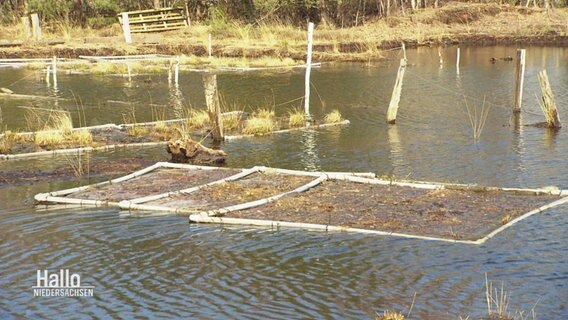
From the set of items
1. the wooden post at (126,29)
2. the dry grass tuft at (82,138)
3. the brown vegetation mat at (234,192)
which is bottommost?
the brown vegetation mat at (234,192)

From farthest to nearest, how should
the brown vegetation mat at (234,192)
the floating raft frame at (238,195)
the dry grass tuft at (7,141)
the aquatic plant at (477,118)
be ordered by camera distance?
the aquatic plant at (477,118), the dry grass tuft at (7,141), the brown vegetation mat at (234,192), the floating raft frame at (238,195)

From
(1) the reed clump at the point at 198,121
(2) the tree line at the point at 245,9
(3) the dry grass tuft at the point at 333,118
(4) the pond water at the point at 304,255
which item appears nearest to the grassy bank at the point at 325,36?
(2) the tree line at the point at 245,9

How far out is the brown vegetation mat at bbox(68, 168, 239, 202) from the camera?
13859 mm

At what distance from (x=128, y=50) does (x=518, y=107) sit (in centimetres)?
2479

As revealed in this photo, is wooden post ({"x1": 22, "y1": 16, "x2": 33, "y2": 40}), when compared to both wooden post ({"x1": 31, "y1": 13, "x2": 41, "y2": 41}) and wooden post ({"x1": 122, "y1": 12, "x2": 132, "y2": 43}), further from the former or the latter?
wooden post ({"x1": 122, "y1": 12, "x2": 132, "y2": 43})

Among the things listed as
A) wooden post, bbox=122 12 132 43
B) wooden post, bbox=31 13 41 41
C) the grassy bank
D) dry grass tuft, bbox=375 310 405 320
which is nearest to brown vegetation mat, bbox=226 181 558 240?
dry grass tuft, bbox=375 310 405 320

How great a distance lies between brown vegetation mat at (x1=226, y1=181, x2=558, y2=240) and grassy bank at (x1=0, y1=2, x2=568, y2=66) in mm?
26302

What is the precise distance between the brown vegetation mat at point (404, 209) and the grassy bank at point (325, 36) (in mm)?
26302

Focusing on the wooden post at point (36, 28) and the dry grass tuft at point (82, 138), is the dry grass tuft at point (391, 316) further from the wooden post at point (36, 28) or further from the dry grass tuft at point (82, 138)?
the wooden post at point (36, 28)

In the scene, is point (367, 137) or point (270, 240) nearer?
point (270, 240)

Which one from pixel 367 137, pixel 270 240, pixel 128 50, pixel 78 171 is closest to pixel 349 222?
pixel 270 240

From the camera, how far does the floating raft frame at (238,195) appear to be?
1195 centimetres

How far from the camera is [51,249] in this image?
37.0ft

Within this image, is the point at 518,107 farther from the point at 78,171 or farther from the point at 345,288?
the point at 345,288
